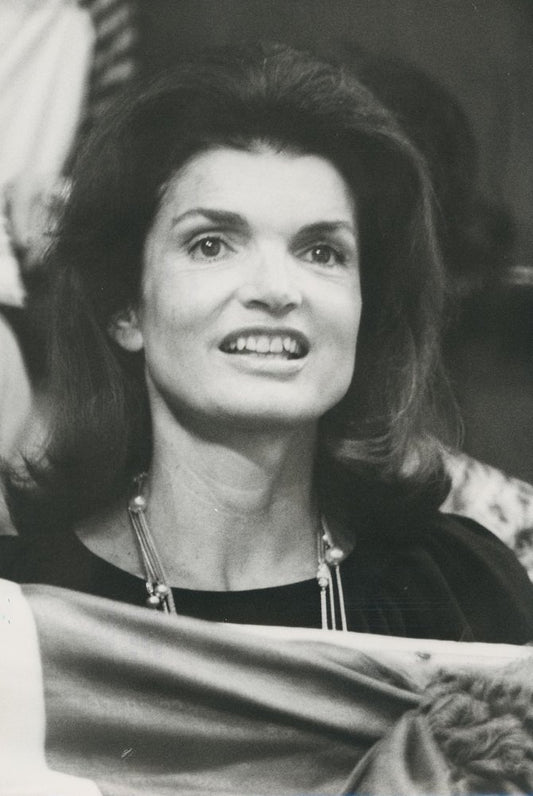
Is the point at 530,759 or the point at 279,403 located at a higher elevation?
the point at 279,403

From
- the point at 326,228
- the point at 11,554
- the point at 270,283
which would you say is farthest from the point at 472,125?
the point at 11,554

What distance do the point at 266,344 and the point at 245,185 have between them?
22 centimetres

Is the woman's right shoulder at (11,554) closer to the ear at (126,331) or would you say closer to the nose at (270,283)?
the ear at (126,331)

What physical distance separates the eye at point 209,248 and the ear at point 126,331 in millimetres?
124

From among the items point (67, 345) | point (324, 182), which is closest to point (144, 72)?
point (324, 182)

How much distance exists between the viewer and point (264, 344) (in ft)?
4.42

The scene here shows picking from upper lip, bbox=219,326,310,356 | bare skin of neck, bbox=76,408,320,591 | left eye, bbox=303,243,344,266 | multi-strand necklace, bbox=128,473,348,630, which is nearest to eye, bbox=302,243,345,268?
left eye, bbox=303,243,344,266

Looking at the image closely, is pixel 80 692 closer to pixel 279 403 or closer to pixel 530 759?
pixel 279 403

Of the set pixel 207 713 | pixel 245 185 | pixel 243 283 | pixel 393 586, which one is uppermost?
pixel 245 185

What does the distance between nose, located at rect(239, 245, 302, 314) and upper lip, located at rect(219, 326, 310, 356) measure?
0.02 m

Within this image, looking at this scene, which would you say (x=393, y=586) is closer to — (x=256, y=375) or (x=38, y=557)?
(x=256, y=375)

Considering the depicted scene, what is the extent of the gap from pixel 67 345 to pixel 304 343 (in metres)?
0.33

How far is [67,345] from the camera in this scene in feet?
4.53

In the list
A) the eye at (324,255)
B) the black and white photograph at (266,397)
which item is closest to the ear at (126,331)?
the black and white photograph at (266,397)
